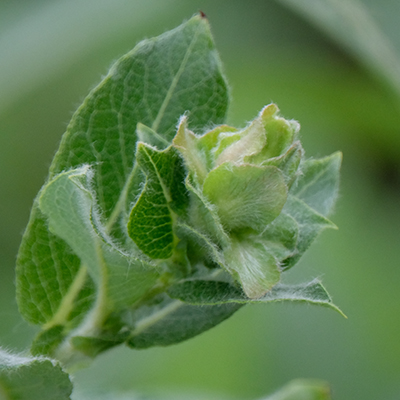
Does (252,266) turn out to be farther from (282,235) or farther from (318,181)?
(318,181)

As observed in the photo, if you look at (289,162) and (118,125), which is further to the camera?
(118,125)

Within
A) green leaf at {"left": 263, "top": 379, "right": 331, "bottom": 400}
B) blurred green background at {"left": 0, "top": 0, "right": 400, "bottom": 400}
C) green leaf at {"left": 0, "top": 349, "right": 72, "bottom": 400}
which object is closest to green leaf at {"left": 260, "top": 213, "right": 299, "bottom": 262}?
green leaf at {"left": 0, "top": 349, "right": 72, "bottom": 400}

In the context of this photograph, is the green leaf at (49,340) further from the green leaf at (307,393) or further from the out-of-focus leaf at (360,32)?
the out-of-focus leaf at (360,32)

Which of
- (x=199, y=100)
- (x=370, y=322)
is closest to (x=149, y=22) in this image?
(x=370, y=322)

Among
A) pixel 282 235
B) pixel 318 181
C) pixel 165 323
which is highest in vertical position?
pixel 318 181

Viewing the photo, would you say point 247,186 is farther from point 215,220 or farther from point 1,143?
point 1,143

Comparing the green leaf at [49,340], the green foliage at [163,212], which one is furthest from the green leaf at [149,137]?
the green leaf at [49,340]

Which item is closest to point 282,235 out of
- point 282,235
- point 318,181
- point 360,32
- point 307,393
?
point 282,235

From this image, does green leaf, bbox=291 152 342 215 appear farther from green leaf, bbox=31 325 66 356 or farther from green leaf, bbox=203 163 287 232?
green leaf, bbox=31 325 66 356

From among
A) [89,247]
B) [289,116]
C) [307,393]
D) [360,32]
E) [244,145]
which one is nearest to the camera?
[244,145]
